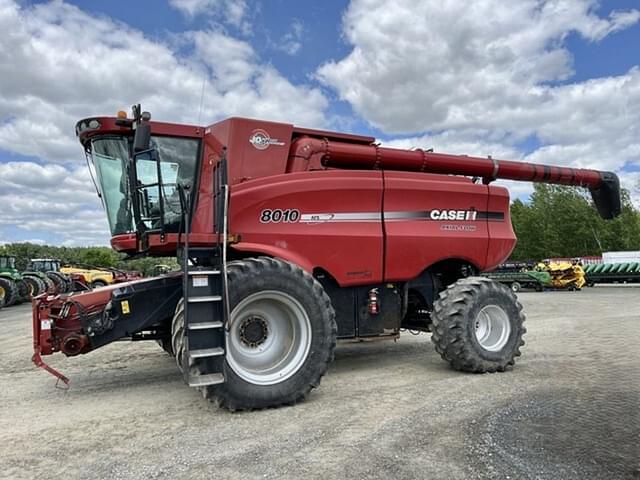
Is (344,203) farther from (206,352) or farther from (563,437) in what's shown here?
(563,437)

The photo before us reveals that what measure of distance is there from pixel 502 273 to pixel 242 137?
83.6ft

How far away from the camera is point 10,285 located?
21.1m

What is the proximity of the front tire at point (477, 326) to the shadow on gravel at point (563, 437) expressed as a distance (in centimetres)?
119

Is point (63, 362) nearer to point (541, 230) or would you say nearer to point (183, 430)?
point (183, 430)

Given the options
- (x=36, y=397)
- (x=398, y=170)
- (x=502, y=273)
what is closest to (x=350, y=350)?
(x=398, y=170)

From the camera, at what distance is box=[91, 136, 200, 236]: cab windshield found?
6.09m

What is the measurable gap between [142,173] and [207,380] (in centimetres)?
250

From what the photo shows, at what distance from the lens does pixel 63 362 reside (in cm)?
843

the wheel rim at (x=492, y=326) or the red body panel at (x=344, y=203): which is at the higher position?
the red body panel at (x=344, y=203)

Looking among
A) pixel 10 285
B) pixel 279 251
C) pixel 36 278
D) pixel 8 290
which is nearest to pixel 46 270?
pixel 36 278

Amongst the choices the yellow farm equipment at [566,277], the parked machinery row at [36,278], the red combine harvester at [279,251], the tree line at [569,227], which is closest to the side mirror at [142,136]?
the red combine harvester at [279,251]

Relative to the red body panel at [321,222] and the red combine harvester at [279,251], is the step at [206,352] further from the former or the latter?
the red body panel at [321,222]

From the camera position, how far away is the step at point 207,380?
491 centimetres

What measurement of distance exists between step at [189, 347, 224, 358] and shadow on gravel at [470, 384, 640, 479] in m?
2.36
